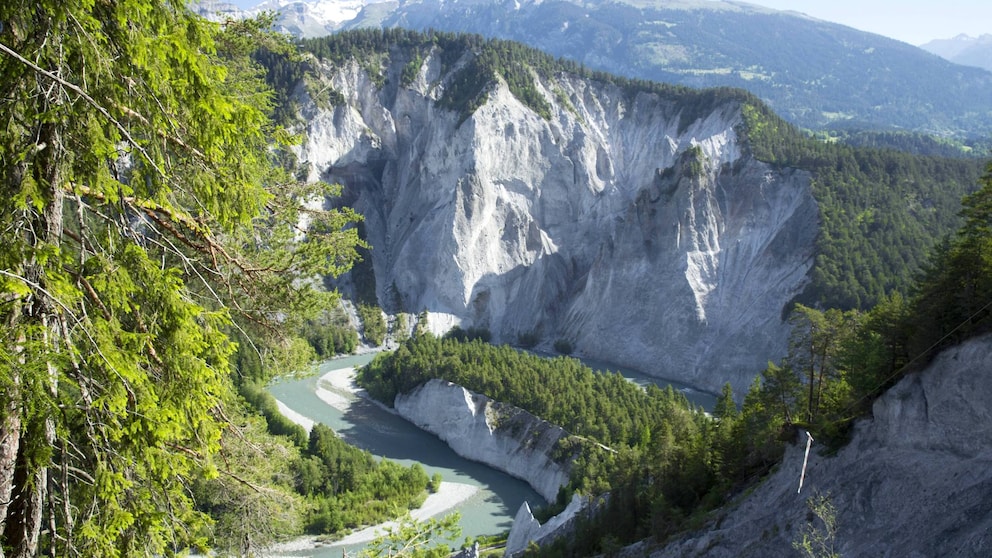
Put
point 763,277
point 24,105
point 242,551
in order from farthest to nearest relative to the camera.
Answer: point 763,277 < point 242,551 < point 24,105

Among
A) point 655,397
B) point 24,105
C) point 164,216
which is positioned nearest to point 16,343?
point 24,105

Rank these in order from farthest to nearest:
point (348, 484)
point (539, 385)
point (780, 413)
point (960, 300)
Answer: point (539, 385) < point (348, 484) < point (780, 413) < point (960, 300)

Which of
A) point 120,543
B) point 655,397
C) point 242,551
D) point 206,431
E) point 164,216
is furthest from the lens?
point 655,397

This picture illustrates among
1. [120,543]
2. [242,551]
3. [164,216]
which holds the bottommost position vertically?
[242,551]

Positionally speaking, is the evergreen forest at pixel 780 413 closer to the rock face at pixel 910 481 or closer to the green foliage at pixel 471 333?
the rock face at pixel 910 481

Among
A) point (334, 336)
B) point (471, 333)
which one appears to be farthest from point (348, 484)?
point (471, 333)

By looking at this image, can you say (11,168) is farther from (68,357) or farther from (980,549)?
(980,549)

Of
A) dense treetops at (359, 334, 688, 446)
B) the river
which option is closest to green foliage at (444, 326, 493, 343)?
the river

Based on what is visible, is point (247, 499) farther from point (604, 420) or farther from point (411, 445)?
point (411, 445)
